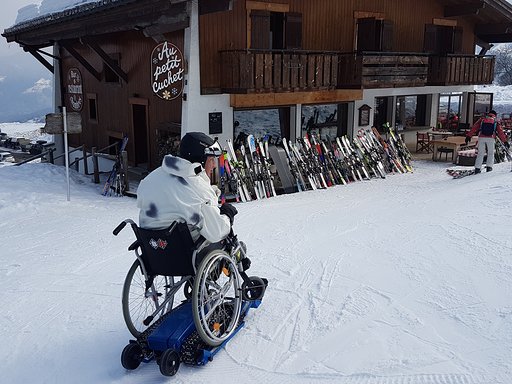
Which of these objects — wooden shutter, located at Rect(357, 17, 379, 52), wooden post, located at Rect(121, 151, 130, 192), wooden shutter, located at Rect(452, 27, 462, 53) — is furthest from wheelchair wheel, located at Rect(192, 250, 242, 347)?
wooden shutter, located at Rect(452, 27, 462, 53)

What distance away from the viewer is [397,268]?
18.6 ft

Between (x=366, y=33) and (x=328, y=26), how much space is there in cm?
133

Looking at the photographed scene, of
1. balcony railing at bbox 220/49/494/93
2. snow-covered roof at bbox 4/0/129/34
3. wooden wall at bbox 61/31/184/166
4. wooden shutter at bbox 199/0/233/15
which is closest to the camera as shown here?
wooden shutter at bbox 199/0/233/15

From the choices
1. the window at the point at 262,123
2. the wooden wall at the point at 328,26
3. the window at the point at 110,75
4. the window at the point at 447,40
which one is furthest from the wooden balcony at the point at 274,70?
the window at the point at 447,40

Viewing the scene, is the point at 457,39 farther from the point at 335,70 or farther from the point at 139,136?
the point at 139,136

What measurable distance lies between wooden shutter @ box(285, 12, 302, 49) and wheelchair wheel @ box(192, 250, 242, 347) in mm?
9697

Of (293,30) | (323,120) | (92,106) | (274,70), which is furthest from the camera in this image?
(92,106)

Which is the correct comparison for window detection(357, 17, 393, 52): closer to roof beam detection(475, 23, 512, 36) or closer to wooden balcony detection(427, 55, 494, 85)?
wooden balcony detection(427, 55, 494, 85)

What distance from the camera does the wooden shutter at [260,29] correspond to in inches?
473

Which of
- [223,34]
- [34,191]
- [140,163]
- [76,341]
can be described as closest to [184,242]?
[76,341]

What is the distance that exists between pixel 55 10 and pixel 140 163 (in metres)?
5.55

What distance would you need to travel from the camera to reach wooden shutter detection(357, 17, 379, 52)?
14.4 metres

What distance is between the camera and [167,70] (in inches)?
463

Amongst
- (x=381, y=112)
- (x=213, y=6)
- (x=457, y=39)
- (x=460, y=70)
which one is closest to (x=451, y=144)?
(x=381, y=112)
